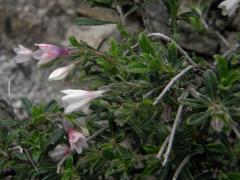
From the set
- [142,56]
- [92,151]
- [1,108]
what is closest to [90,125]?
[92,151]

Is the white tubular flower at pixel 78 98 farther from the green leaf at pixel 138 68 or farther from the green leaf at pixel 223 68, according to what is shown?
the green leaf at pixel 223 68

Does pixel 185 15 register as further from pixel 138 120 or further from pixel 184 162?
pixel 184 162

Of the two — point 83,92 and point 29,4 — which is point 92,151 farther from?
point 29,4

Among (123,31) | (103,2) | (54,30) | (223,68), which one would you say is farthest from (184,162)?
(54,30)

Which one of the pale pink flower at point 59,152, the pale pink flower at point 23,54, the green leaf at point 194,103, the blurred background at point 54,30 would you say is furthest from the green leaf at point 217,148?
the blurred background at point 54,30

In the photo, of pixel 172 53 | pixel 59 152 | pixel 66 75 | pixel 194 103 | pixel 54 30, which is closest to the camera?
pixel 194 103

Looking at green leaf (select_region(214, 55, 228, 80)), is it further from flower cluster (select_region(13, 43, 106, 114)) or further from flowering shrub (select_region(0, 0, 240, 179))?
flower cluster (select_region(13, 43, 106, 114))

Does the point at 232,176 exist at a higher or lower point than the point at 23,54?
lower
